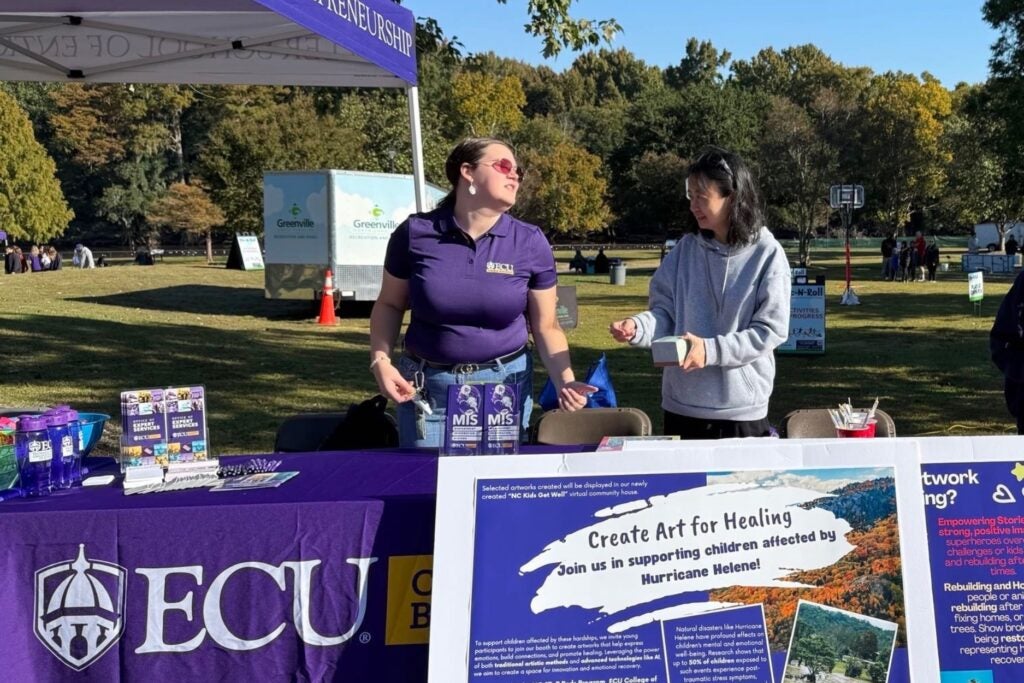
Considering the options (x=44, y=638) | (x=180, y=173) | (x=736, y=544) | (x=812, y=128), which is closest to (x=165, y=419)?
(x=44, y=638)

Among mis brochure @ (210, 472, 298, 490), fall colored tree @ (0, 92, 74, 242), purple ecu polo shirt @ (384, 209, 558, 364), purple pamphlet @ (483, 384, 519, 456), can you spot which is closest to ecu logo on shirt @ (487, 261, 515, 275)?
purple ecu polo shirt @ (384, 209, 558, 364)

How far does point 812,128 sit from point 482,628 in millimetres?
40153

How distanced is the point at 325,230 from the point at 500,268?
40.7 feet

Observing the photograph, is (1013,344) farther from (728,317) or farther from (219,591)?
(219,591)

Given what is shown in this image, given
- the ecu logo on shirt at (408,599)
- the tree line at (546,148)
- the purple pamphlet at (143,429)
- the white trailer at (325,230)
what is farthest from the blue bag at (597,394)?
the white trailer at (325,230)

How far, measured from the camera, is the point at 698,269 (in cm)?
289

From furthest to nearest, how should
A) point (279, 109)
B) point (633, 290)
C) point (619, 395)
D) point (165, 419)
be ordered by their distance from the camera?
point (279, 109)
point (633, 290)
point (619, 395)
point (165, 419)

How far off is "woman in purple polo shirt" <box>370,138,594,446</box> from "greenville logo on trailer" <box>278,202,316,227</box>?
1233 cm

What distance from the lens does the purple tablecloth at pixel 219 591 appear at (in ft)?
6.81

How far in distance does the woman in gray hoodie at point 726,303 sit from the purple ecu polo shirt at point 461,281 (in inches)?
15.1

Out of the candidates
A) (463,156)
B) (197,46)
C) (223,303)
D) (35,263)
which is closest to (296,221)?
(223,303)

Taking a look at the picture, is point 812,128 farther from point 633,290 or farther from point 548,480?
point 548,480

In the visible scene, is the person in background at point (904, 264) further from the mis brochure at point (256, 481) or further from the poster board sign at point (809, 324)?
the mis brochure at point (256, 481)

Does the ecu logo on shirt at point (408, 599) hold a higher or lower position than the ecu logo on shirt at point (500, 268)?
lower
